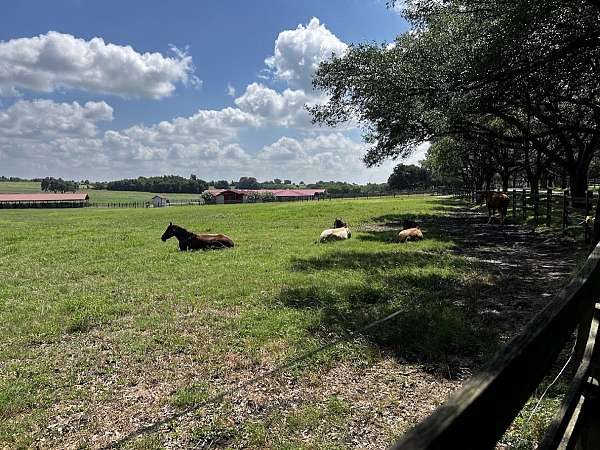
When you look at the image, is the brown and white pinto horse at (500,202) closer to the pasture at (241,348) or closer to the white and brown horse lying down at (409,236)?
the white and brown horse lying down at (409,236)

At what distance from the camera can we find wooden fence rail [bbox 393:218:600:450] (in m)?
0.93

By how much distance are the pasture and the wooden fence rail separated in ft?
5.93

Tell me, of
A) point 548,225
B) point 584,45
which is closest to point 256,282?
point 584,45

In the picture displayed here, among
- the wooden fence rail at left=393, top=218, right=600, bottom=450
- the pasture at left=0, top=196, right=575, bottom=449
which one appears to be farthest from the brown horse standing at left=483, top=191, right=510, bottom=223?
the wooden fence rail at left=393, top=218, right=600, bottom=450

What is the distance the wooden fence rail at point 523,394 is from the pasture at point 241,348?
1808mm

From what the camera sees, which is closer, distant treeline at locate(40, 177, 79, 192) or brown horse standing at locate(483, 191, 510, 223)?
brown horse standing at locate(483, 191, 510, 223)

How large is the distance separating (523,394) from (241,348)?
4.63 m

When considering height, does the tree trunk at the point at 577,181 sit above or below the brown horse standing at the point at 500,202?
above

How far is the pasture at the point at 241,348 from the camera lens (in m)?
3.86

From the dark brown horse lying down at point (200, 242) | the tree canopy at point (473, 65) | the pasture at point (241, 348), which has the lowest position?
the pasture at point (241, 348)

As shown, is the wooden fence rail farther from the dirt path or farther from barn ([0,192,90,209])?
barn ([0,192,90,209])

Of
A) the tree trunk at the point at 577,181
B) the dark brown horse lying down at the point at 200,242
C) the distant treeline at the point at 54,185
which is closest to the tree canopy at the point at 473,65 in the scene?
the tree trunk at the point at 577,181

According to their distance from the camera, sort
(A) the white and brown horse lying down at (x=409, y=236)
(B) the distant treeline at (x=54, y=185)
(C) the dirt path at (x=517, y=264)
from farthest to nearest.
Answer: (B) the distant treeline at (x=54, y=185)
(A) the white and brown horse lying down at (x=409, y=236)
(C) the dirt path at (x=517, y=264)

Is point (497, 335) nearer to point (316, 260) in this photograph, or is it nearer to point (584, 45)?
point (316, 260)
